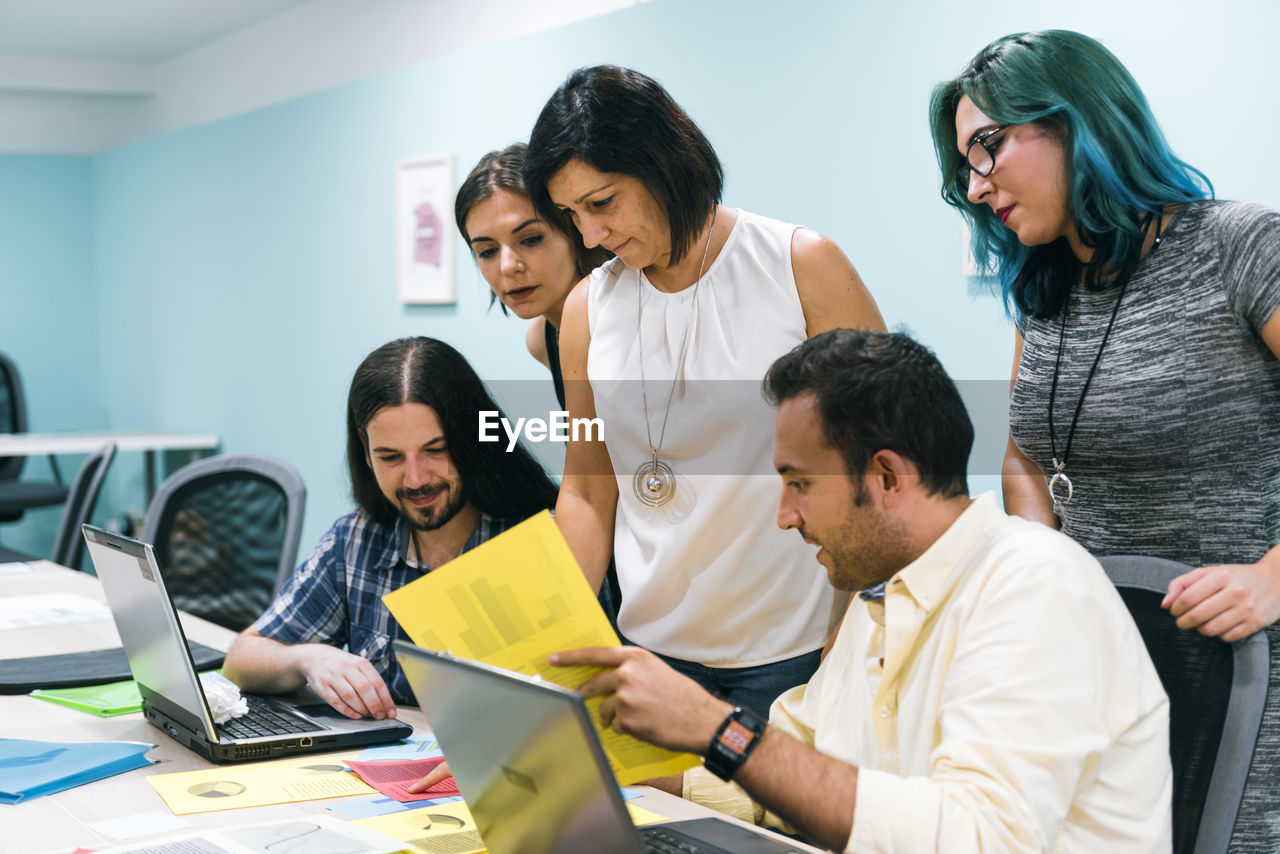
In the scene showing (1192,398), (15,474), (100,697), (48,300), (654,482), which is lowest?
(15,474)

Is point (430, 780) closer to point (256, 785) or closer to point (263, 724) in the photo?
point (256, 785)

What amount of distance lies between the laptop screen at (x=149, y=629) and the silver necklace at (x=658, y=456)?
66 centimetres

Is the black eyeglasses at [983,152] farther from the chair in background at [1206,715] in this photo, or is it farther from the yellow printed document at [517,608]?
the yellow printed document at [517,608]

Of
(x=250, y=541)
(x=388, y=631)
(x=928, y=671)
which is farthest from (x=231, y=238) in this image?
(x=928, y=671)

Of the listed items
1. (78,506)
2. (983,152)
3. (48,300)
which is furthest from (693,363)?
(48,300)

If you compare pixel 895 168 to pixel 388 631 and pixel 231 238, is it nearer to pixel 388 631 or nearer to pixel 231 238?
pixel 388 631

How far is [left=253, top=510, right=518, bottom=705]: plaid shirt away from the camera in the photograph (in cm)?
205

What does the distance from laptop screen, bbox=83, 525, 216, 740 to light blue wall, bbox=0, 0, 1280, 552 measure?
1.74 m

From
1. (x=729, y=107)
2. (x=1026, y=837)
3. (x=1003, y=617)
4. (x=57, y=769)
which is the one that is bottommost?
(x=57, y=769)

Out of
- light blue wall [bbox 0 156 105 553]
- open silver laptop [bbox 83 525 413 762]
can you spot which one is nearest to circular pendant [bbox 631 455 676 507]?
open silver laptop [bbox 83 525 413 762]

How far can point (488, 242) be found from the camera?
2.36 meters

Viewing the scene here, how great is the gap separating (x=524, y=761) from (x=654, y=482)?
0.77 m

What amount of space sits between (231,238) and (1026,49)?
509 cm

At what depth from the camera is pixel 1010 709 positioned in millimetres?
1043
